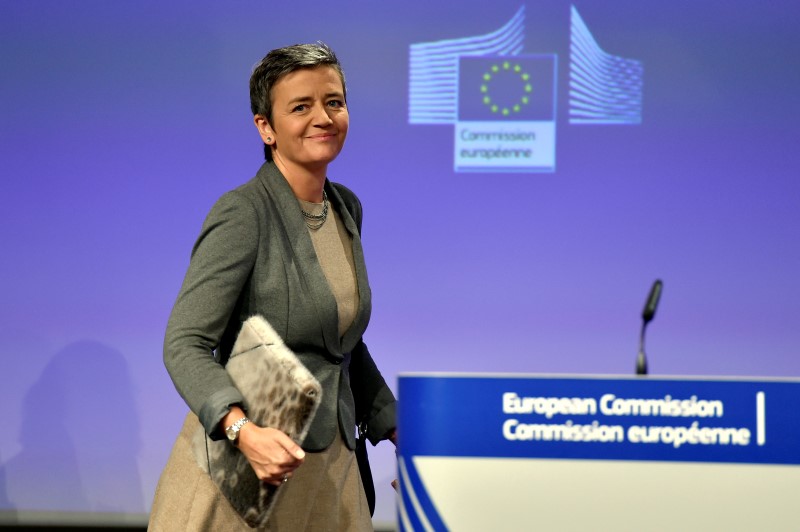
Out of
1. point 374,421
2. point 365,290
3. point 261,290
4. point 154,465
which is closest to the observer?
point 261,290

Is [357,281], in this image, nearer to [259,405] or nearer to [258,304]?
[258,304]

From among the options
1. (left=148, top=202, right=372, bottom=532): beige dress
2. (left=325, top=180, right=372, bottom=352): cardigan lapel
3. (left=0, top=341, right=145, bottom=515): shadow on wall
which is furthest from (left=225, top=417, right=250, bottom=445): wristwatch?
(left=0, top=341, right=145, bottom=515): shadow on wall

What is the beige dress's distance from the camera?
1834 millimetres

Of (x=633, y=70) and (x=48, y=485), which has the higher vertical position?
(x=633, y=70)

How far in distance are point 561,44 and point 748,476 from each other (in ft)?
9.29

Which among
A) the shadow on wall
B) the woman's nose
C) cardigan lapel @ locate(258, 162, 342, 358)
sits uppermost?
the woman's nose

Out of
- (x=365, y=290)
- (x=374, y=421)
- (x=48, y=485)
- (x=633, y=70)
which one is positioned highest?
(x=633, y=70)

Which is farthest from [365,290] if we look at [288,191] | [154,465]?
[154,465]

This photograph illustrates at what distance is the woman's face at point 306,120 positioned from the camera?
6.43 ft

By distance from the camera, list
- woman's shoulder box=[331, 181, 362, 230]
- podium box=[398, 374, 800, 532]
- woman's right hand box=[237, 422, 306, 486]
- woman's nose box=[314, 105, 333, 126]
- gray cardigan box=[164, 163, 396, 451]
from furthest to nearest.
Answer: woman's shoulder box=[331, 181, 362, 230], woman's nose box=[314, 105, 333, 126], gray cardigan box=[164, 163, 396, 451], woman's right hand box=[237, 422, 306, 486], podium box=[398, 374, 800, 532]

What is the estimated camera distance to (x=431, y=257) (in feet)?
13.4

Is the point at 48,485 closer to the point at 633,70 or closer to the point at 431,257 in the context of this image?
the point at 431,257

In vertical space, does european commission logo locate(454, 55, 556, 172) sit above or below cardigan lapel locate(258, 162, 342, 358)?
above

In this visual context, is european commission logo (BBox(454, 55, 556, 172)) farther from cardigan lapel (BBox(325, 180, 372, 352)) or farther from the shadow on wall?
cardigan lapel (BBox(325, 180, 372, 352))
